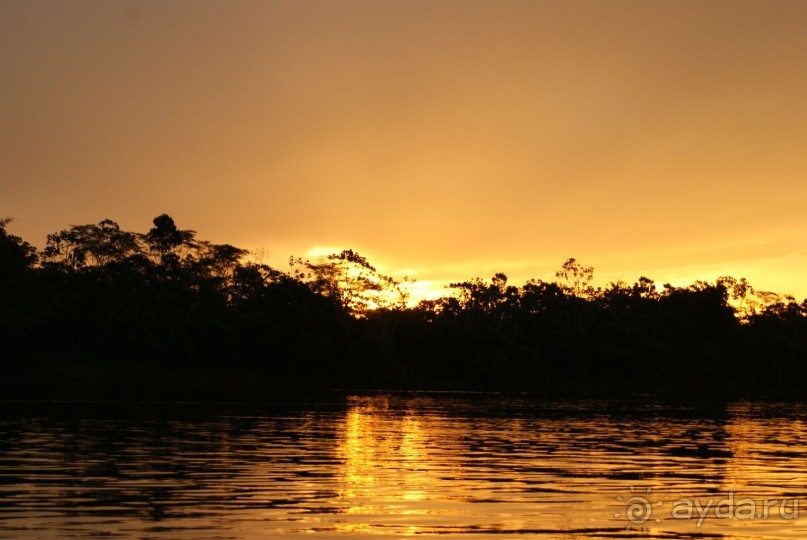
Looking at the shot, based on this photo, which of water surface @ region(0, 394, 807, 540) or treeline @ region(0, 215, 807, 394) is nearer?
water surface @ region(0, 394, 807, 540)

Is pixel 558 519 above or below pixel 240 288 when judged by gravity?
below

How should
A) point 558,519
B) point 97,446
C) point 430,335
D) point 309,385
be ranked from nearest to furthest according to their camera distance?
point 558,519, point 97,446, point 309,385, point 430,335

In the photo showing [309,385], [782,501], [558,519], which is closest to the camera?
[558,519]

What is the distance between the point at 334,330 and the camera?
358ft

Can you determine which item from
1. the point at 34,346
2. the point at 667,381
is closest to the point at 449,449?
the point at 34,346

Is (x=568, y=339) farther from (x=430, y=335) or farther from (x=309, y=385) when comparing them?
(x=309, y=385)

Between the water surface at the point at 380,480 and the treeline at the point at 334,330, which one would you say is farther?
the treeline at the point at 334,330

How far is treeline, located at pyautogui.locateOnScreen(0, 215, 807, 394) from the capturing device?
306 ft

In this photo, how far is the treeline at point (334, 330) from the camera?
9338 cm

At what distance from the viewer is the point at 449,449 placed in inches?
1194

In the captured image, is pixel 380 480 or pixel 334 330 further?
pixel 334 330

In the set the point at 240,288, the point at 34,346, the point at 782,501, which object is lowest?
the point at 782,501

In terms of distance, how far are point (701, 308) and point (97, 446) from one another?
449ft

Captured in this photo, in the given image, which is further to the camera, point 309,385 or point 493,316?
point 493,316
